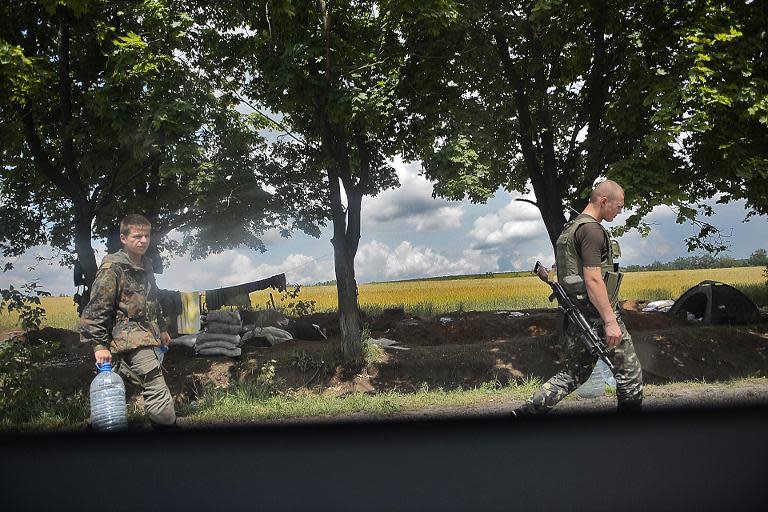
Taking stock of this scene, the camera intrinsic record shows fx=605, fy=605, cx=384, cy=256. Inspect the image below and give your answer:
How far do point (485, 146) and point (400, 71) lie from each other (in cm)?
200

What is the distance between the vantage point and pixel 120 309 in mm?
4957

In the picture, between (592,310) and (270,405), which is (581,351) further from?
(270,405)

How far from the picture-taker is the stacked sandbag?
37.2ft

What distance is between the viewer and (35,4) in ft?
33.0

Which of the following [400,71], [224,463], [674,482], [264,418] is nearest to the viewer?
[674,482]

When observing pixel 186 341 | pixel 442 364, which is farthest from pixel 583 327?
pixel 186 341

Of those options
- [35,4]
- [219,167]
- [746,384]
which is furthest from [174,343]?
[746,384]

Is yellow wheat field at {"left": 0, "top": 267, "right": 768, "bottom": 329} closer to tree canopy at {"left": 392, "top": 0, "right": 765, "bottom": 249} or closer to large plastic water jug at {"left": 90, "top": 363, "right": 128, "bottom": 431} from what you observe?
tree canopy at {"left": 392, "top": 0, "right": 765, "bottom": 249}

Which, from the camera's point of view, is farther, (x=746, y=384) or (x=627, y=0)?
(x=627, y=0)

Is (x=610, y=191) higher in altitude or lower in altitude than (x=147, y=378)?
higher

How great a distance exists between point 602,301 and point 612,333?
10.6 inches

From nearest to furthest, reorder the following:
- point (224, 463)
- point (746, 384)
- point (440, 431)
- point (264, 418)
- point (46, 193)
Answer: point (224, 463) → point (440, 431) → point (264, 418) → point (746, 384) → point (46, 193)

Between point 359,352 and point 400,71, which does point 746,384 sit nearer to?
point 359,352

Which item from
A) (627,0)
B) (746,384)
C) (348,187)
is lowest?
(746,384)
